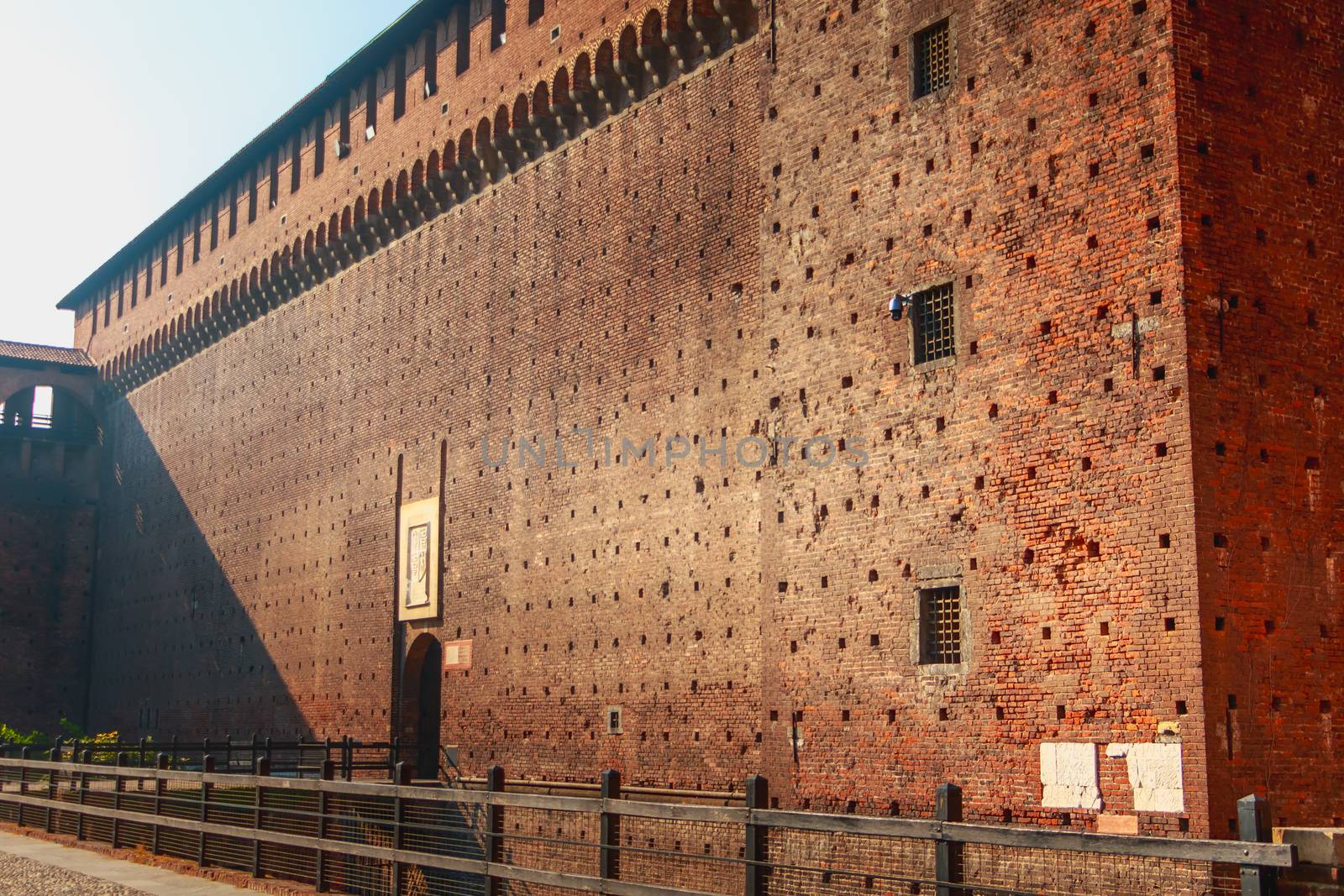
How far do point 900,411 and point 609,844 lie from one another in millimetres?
5730

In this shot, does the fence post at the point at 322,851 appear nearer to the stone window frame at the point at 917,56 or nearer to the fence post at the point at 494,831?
the fence post at the point at 494,831

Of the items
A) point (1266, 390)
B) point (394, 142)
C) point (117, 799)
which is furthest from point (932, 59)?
point (394, 142)

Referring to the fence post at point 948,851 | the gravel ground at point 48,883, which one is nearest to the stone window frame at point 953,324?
the fence post at point 948,851

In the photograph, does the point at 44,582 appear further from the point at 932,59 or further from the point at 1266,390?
the point at 1266,390

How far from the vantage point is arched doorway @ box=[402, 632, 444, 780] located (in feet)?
69.9

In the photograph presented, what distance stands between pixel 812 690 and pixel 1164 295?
473 cm

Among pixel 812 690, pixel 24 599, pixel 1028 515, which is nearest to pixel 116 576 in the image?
pixel 24 599

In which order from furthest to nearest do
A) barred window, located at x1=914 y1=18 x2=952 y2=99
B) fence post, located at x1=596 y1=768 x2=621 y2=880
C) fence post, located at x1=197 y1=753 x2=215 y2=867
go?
barred window, located at x1=914 y1=18 x2=952 y2=99, fence post, located at x1=197 y1=753 x2=215 y2=867, fence post, located at x1=596 y1=768 x2=621 y2=880

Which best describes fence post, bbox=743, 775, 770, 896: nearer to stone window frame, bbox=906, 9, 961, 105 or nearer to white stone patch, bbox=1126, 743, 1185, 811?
white stone patch, bbox=1126, 743, 1185, 811

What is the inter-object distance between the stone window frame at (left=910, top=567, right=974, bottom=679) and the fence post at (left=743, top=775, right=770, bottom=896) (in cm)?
462

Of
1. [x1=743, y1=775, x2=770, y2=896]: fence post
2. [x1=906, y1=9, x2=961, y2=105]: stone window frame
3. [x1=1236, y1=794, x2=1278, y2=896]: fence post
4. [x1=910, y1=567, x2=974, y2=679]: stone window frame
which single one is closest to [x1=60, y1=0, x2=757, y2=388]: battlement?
[x1=906, y1=9, x2=961, y2=105]: stone window frame

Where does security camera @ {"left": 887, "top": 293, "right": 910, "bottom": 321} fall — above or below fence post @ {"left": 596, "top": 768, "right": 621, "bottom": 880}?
above

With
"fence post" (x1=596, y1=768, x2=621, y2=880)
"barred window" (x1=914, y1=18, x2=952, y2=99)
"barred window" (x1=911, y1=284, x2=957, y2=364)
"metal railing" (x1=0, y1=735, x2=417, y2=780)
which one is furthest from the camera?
"metal railing" (x1=0, y1=735, x2=417, y2=780)

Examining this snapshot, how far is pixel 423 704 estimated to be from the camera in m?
21.8
